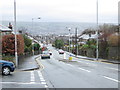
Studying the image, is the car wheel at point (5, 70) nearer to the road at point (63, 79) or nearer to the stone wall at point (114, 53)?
the road at point (63, 79)

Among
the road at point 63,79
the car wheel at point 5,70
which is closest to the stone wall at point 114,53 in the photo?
the road at point 63,79

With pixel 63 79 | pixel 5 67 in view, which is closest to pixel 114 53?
pixel 5 67

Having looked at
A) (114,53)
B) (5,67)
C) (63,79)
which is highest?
(5,67)

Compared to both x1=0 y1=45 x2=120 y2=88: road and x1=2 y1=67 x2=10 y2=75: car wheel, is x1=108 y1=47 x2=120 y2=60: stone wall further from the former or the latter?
x1=2 y1=67 x2=10 y2=75: car wheel

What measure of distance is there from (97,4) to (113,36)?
5.97 metres

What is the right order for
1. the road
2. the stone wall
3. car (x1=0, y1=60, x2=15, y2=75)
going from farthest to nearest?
the stone wall, car (x1=0, y1=60, x2=15, y2=75), the road

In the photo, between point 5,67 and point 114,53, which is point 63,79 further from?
point 114,53

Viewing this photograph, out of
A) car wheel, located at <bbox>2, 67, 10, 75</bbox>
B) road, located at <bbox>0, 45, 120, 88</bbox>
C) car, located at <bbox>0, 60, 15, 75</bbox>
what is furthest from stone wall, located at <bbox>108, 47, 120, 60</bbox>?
car wheel, located at <bbox>2, 67, 10, 75</bbox>

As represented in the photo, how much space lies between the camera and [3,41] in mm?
36000

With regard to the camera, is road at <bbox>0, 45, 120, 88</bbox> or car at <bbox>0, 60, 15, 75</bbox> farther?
car at <bbox>0, 60, 15, 75</bbox>

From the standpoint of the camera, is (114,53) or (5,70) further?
(114,53)

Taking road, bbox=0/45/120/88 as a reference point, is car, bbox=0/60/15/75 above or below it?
above

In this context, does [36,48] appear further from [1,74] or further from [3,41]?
[1,74]

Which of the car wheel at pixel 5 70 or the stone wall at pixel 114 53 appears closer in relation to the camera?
the car wheel at pixel 5 70
